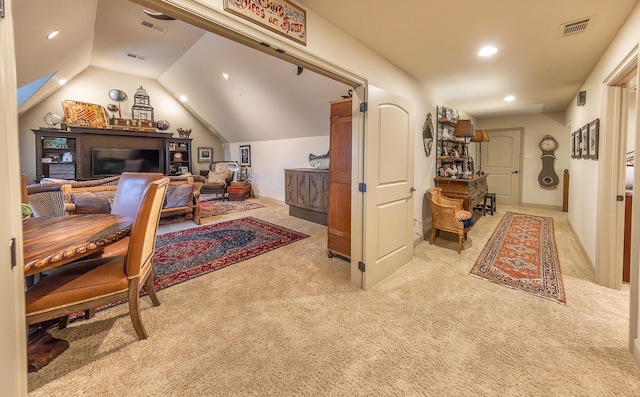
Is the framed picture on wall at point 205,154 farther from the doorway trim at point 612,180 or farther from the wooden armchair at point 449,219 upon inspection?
the doorway trim at point 612,180

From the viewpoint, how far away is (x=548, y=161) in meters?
6.33

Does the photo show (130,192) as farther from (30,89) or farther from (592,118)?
(592,118)

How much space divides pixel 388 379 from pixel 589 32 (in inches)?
126

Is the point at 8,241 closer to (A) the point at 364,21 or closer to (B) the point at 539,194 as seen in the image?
(A) the point at 364,21

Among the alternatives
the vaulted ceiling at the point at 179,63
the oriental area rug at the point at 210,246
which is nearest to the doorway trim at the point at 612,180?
the vaulted ceiling at the point at 179,63

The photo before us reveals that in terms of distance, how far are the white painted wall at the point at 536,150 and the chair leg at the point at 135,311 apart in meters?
7.92

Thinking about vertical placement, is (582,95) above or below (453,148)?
above

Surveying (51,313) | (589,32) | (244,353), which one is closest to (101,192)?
(51,313)

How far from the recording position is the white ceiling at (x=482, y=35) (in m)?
2.00

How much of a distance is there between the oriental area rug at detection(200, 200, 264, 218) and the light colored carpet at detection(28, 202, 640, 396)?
3457mm

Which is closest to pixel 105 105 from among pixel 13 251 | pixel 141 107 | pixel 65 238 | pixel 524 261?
pixel 141 107

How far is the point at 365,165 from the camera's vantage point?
8.33ft

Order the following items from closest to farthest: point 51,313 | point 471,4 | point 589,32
Answer: point 51,313, point 471,4, point 589,32

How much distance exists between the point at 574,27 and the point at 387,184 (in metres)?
1.96
